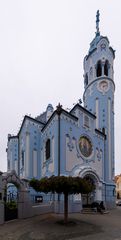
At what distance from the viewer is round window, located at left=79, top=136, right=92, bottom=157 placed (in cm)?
3440

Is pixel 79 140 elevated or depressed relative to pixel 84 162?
elevated

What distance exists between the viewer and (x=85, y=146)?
1385 inches

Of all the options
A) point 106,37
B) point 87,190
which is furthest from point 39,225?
point 106,37

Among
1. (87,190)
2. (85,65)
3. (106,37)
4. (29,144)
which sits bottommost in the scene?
(87,190)

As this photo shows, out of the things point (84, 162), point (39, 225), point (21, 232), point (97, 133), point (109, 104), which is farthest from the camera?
point (109, 104)

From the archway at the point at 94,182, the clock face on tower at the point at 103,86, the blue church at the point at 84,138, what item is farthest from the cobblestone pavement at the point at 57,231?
the clock face on tower at the point at 103,86

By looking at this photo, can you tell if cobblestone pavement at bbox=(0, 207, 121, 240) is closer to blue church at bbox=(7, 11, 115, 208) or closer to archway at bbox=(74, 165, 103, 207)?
blue church at bbox=(7, 11, 115, 208)

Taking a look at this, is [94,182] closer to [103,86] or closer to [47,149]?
[47,149]

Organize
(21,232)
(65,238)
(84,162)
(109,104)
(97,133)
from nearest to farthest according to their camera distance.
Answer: (65,238)
(21,232)
(84,162)
(97,133)
(109,104)

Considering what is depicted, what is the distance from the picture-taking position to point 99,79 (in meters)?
40.0

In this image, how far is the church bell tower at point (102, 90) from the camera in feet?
128

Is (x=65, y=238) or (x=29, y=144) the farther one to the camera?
(x=29, y=144)

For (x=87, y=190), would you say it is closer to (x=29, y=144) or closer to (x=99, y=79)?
(x=29, y=144)

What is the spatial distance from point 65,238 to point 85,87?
2816 cm
